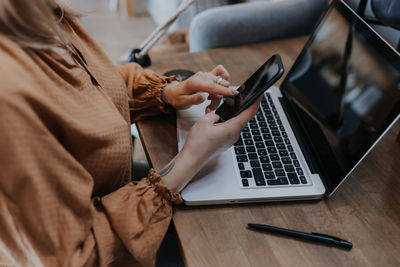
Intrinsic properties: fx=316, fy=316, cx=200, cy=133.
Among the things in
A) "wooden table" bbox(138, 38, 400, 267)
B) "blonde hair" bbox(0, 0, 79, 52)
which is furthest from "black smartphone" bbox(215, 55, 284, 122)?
"blonde hair" bbox(0, 0, 79, 52)

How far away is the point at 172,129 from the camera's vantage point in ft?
2.43

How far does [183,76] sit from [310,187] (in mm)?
465

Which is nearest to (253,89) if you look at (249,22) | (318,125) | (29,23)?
(318,125)

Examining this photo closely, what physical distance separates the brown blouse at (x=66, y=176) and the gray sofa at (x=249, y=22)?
527 mm

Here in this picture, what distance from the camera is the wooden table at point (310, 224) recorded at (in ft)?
1.66

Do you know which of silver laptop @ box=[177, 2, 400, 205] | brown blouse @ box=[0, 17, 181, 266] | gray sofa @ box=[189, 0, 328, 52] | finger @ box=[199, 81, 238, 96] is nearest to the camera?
brown blouse @ box=[0, 17, 181, 266]

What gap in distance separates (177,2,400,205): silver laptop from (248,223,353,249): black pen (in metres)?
0.05

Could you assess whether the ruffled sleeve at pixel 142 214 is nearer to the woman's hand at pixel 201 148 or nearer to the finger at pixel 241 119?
the woman's hand at pixel 201 148

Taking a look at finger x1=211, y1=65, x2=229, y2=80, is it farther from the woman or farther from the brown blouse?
the brown blouse

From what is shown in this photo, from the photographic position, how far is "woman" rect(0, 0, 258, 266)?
0.44 meters

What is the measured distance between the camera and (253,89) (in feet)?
2.05

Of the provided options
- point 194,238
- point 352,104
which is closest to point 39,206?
point 194,238

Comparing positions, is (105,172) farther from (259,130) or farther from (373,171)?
(373,171)

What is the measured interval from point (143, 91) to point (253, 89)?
1.00 ft
